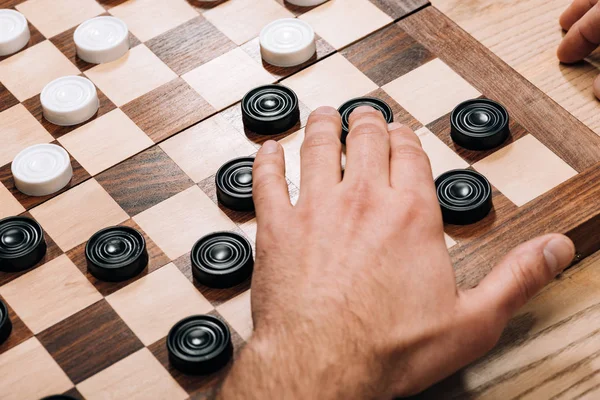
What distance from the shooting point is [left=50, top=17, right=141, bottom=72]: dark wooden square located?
86.7 inches

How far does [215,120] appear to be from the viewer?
2.04 metres

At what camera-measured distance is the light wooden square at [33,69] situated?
2.16 metres

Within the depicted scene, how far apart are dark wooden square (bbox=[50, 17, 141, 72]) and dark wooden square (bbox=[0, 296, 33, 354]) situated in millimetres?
723

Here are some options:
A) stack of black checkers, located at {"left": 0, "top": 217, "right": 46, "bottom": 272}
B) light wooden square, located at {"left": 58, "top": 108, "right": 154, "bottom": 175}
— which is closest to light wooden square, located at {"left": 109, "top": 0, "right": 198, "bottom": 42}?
light wooden square, located at {"left": 58, "top": 108, "right": 154, "bottom": 175}

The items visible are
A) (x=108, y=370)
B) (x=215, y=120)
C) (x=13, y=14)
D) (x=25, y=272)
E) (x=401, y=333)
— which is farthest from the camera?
(x=13, y=14)

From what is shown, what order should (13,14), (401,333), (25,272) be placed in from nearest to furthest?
(401,333)
(25,272)
(13,14)

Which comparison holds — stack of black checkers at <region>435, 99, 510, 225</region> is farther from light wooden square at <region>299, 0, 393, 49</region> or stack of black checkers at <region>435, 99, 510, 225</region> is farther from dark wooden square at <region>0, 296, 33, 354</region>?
dark wooden square at <region>0, 296, 33, 354</region>

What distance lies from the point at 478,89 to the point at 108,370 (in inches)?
40.2

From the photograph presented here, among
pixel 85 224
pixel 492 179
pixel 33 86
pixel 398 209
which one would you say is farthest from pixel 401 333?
pixel 33 86

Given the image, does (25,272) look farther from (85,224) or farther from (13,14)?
(13,14)

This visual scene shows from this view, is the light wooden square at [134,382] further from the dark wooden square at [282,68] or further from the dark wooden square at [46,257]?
the dark wooden square at [282,68]

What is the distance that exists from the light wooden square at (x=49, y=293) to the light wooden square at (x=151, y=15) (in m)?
0.72

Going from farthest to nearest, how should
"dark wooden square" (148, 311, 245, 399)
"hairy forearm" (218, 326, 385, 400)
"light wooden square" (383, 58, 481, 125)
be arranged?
1. "light wooden square" (383, 58, 481, 125)
2. "dark wooden square" (148, 311, 245, 399)
3. "hairy forearm" (218, 326, 385, 400)

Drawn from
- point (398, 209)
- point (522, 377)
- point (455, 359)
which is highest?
point (398, 209)
